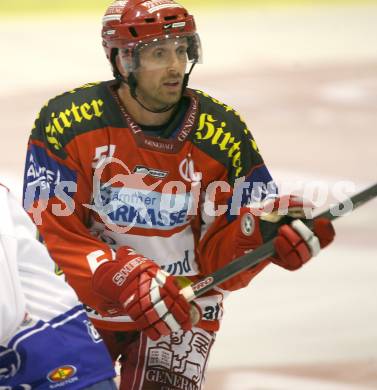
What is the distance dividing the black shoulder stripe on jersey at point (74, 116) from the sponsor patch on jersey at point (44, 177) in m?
0.03

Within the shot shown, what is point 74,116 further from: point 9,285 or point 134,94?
point 9,285

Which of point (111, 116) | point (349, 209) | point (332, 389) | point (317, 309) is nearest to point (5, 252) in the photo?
point (349, 209)

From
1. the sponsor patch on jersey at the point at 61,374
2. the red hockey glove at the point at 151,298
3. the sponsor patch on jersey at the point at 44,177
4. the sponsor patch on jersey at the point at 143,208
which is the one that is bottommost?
the red hockey glove at the point at 151,298

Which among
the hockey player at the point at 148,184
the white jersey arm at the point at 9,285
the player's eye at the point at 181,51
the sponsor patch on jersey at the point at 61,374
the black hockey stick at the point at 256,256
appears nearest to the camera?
the white jersey arm at the point at 9,285

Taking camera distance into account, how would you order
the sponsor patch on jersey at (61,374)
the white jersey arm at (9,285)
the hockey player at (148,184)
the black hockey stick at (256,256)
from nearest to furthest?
the white jersey arm at (9,285) → the sponsor patch on jersey at (61,374) → the black hockey stick at (256,256) → the hockey player at (148,184)

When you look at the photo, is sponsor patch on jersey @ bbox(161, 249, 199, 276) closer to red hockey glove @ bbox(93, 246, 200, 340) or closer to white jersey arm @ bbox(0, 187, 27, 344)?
red hockey glove @ bbox(93, 246, 200, 340)

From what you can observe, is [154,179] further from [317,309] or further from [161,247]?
[317,309]

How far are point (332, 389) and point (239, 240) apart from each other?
725 mm

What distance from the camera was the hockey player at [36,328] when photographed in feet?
6.64

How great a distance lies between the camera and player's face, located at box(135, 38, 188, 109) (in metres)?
3.31

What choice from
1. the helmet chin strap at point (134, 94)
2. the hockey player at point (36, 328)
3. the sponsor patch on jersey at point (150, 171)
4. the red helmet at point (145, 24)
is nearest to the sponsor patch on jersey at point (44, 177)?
the sponsor patch on jersey at point (150, 171)

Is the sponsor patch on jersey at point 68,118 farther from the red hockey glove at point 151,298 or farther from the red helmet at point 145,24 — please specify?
the red hockey glove at point 151,298

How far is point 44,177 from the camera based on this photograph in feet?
10.9

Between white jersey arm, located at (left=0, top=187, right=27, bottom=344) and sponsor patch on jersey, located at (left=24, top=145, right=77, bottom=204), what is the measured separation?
1.21 meters
